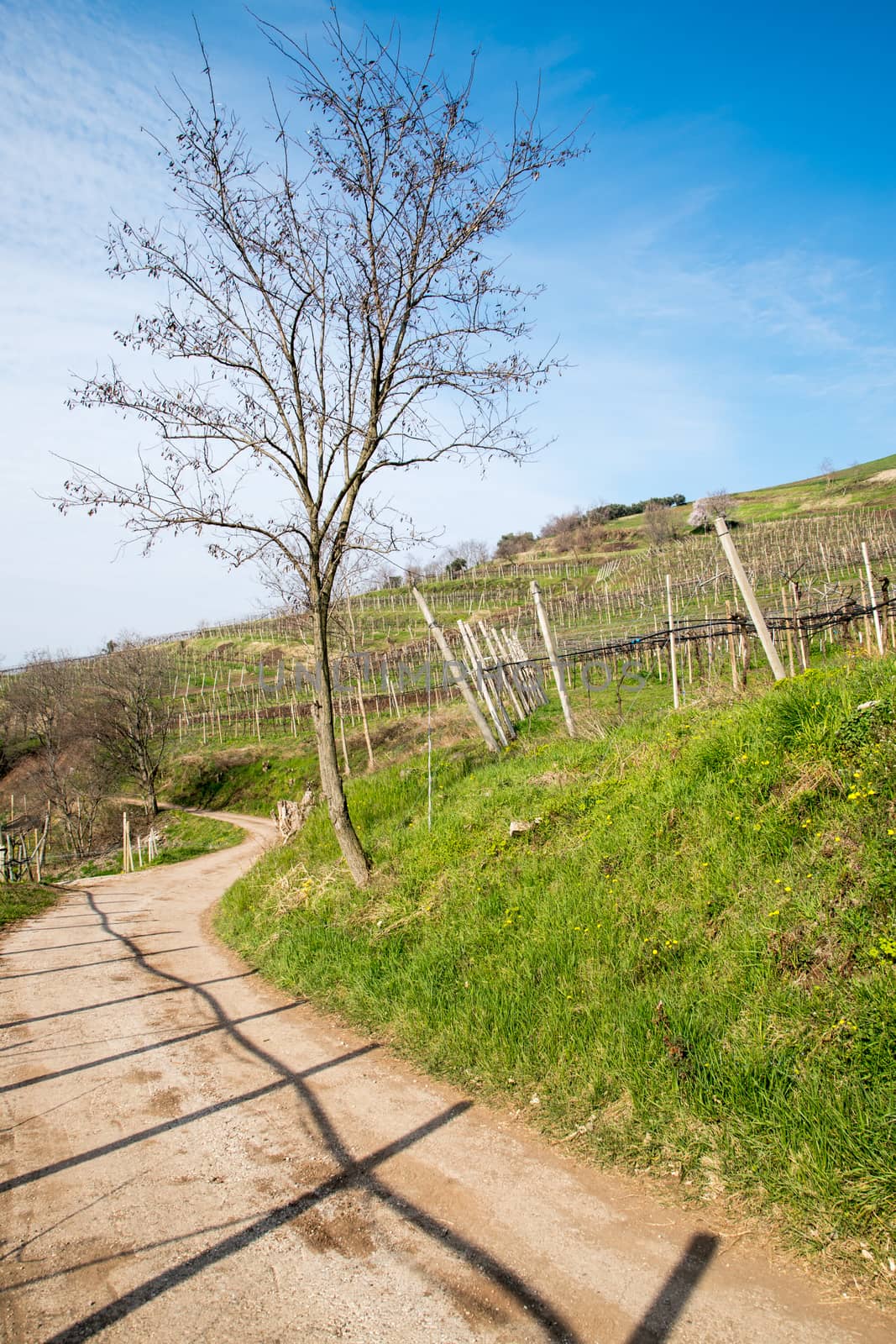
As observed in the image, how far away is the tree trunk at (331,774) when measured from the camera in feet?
28.9

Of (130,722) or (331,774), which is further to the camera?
(130,722)

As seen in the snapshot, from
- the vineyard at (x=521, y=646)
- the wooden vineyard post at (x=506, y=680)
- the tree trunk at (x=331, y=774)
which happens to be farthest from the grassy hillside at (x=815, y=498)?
the tree trunk at (x=331, y=774)

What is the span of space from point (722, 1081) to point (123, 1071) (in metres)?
4.10

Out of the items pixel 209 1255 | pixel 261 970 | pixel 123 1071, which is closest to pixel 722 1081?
pixel 209 1255

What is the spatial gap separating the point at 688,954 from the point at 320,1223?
8.53ft

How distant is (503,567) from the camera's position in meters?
83.9

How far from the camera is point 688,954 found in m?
4.74

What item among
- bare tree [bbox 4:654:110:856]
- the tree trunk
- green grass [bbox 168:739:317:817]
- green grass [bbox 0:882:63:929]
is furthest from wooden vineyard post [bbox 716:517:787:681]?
bare tree [bbox 4:654:110:856]

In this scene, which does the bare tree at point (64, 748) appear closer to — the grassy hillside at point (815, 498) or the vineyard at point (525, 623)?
the vineyard at point (525, 623)

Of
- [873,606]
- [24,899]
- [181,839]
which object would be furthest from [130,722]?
[873,606]

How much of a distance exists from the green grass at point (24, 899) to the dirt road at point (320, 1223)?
23.7ft

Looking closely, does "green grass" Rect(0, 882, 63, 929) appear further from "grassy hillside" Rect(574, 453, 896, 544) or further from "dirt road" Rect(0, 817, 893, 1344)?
"grassy hillside" Rect(574, 453, 896, 544)

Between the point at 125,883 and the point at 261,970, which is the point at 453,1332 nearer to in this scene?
the point at 261,970

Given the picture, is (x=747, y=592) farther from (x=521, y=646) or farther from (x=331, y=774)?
(x=521, y=646)
